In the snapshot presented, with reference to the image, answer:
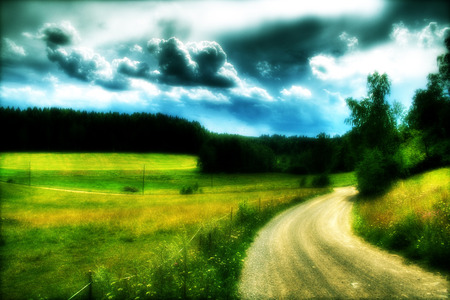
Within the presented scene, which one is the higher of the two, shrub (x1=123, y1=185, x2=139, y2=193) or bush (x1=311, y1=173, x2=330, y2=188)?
bush (x1=311, y1=173, x2=330, y2=188)

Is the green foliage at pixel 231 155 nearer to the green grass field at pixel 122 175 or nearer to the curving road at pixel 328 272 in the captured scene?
the green grass field at pixel 122 175

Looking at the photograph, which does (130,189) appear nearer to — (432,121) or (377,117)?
(377,117)

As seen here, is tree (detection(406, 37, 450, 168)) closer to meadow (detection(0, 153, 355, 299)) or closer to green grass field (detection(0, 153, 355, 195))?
green grass field (detection(0, 153, 355, 195))

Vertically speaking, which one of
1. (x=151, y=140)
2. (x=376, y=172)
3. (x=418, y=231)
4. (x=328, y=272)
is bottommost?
(x=328, y=272)

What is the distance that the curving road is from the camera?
768cm

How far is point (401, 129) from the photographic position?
132 feet

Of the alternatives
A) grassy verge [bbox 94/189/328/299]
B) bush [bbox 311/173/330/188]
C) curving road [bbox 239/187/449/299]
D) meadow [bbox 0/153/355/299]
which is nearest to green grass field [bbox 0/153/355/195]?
bush [bbox 311/173/330/188]

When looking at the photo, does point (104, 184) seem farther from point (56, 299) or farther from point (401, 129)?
point (401, 129)

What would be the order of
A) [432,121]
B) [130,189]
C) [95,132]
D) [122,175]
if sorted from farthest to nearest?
[95,132], [122,175], [130,189], [432,121]

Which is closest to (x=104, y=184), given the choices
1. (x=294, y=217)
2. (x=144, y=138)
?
(x=144, y=138)

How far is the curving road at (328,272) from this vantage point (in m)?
7.68

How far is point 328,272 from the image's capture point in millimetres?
9516

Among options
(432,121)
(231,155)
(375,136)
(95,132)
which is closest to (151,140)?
(95,132)

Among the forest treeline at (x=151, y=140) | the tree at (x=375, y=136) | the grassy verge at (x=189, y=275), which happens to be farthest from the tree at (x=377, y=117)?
the grassy verge at (x=189, y=275)
